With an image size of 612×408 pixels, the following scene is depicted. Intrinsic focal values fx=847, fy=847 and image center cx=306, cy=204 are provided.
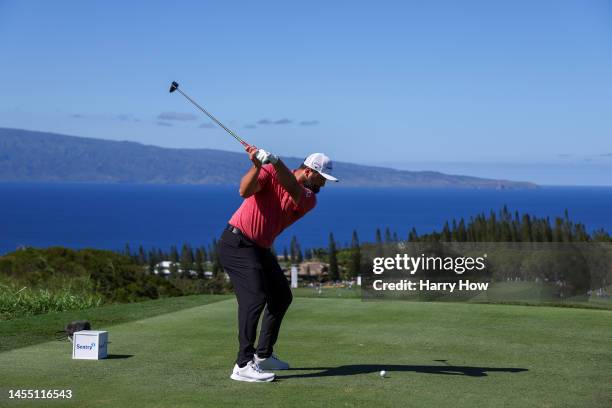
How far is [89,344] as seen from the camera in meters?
8.03

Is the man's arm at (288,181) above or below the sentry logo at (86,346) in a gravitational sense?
above

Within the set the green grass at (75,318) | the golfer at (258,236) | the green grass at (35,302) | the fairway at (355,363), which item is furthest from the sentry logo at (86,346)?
the green grass at (35,302)

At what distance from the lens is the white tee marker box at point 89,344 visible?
7965 millimetres

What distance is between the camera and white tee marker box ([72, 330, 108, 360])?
796cm

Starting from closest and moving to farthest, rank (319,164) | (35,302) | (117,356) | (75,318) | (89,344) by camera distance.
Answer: (319,164), (89,344), (117,356), (75,318), (35,302)

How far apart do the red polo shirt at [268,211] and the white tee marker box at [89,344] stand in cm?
172

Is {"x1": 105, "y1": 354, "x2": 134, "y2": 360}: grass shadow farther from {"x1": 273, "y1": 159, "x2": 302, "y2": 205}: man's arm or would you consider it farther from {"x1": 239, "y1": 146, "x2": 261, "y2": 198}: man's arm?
{"x1": 273, "y1": 159, "x2": 302, "y2": 205}: man's arm

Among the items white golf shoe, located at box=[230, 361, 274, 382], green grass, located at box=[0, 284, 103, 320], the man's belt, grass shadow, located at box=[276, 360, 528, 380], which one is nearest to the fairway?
grass shadow, located at box=[276, 360, 528, 380]

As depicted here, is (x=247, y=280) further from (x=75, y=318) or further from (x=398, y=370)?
(x=75, y=318)

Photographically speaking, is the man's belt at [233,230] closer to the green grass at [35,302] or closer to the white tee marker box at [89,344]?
the white tee marker box at [89,344]

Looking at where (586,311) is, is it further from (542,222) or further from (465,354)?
(542,222)

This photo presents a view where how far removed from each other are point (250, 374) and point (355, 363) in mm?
1373

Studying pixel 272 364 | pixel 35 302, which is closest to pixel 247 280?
pixel 272 364

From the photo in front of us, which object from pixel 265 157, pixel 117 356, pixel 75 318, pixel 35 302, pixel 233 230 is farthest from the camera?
pixel 35 302
